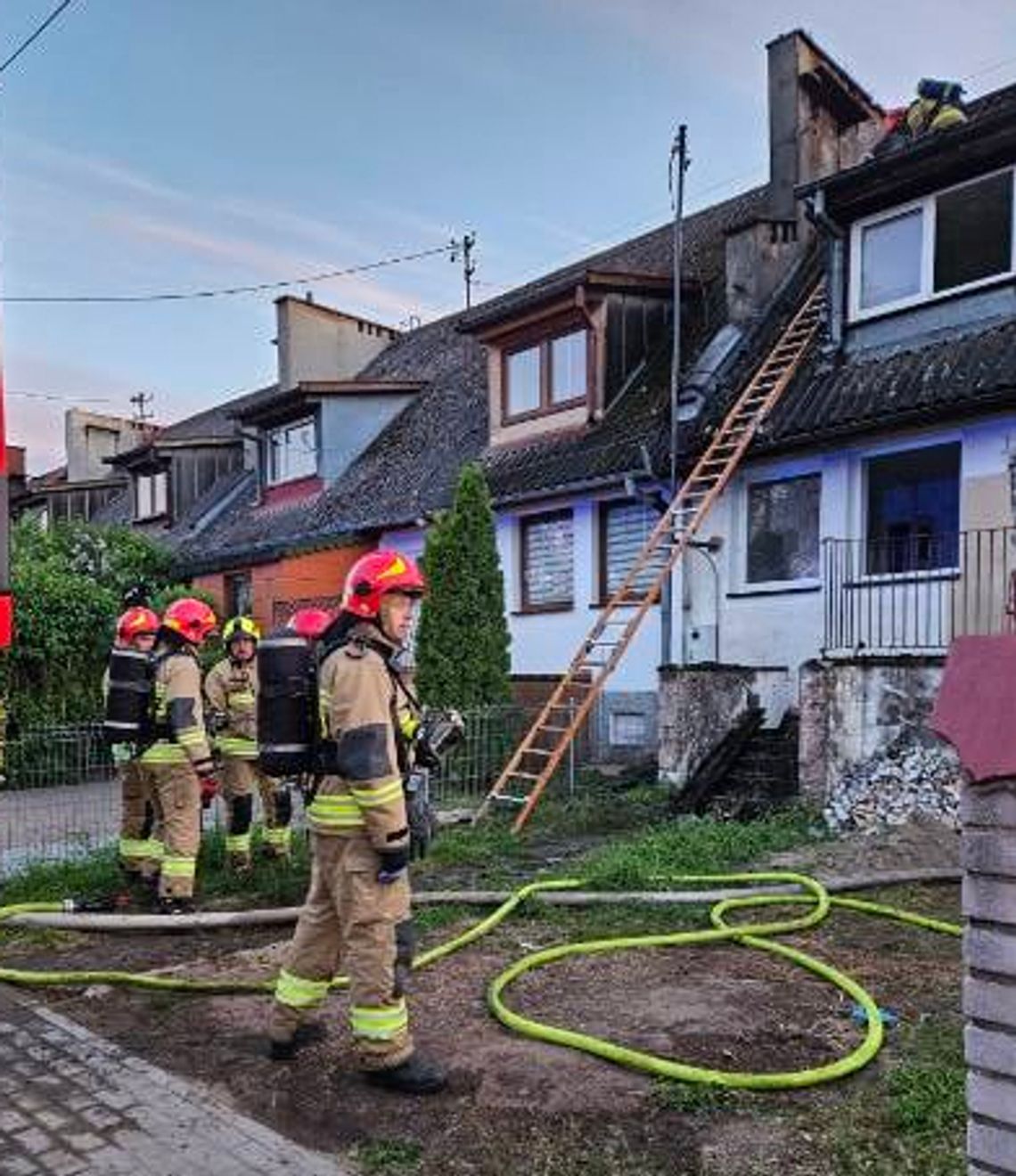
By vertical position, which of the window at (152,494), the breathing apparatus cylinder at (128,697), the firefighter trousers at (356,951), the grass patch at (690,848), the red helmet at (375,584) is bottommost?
the grass patch at (690,848)

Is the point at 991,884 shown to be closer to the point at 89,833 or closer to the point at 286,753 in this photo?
the point at 286,753

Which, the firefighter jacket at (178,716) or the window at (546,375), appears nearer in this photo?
the firefighter jacket at (178,716)

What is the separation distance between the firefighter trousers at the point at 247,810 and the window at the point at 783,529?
6563 mm

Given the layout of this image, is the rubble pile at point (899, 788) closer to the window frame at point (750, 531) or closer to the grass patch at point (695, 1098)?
the window frame at point (750, 531)

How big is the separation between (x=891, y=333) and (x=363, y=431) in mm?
11536

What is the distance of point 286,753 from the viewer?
A: 4727mm

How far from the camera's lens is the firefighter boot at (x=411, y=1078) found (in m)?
4.36

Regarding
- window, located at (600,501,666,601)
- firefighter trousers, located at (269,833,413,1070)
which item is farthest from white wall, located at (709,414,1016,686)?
firefighter trousers, located at (269,833,413,1070)

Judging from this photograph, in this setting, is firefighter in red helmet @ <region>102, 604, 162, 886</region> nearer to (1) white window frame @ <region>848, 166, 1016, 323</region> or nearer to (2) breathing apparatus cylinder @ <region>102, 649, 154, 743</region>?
(2) breathing apparatus cylinder @ <region>102, 649, 154, 743</region>

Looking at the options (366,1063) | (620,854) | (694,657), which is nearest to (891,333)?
(694,657)

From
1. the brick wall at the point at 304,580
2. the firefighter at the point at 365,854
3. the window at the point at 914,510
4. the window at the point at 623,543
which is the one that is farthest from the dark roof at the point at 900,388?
the brick wall at the point at 304,580

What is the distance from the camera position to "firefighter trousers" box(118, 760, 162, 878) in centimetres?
786

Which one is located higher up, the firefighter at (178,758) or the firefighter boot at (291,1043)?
the firefighter at (178,758)

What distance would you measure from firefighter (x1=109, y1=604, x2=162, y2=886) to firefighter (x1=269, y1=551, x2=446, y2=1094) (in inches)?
132
